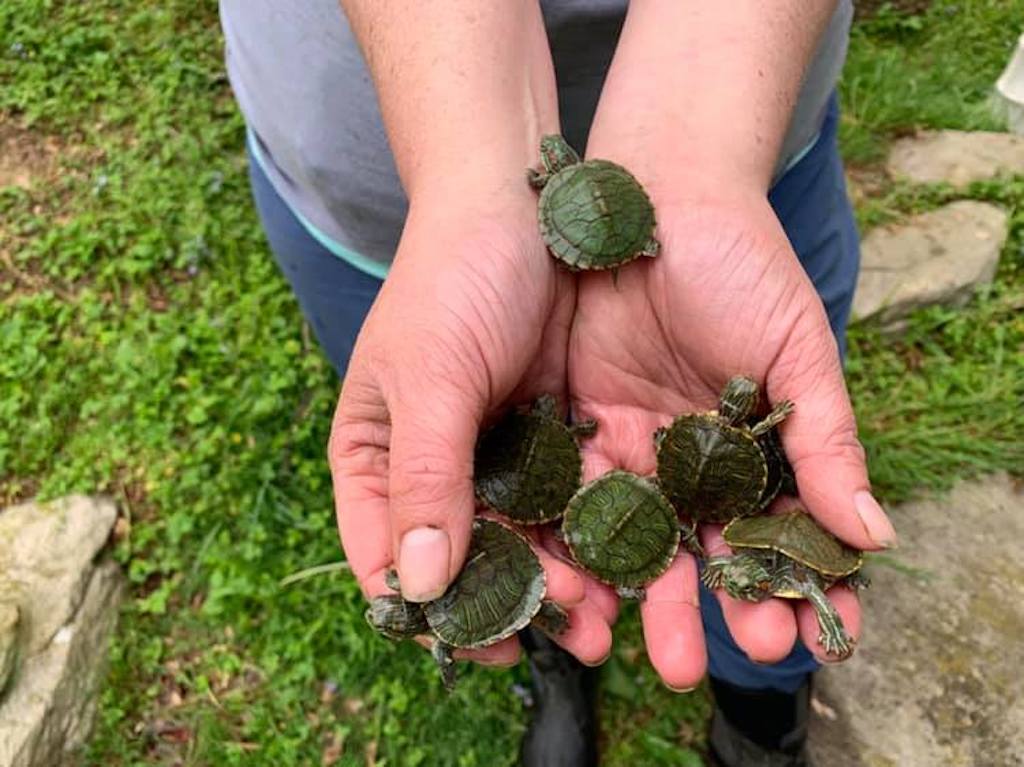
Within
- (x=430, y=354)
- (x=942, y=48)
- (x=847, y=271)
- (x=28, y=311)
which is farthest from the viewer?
(x=942, y=48)

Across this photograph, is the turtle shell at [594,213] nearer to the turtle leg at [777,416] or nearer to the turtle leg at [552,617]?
the turtle leg at [777,416]

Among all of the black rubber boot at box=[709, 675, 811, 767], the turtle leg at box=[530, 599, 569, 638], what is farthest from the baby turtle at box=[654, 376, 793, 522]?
the black rubber boot at box=[709, 675, 811, 767]

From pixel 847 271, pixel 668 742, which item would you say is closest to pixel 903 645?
pixel 668 742

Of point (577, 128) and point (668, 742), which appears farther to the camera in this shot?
point (668, 742)

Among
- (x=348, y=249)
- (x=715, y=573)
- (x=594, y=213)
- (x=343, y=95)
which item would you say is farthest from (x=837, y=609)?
(x=343, y=95)

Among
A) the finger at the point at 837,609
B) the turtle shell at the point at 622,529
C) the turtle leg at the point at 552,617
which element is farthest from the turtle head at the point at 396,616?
the finger at the point at 837,609

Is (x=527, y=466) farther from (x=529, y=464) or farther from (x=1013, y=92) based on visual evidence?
(x=1013, y=92)

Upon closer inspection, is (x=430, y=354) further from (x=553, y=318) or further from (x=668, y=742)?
(x=668, y=742)
